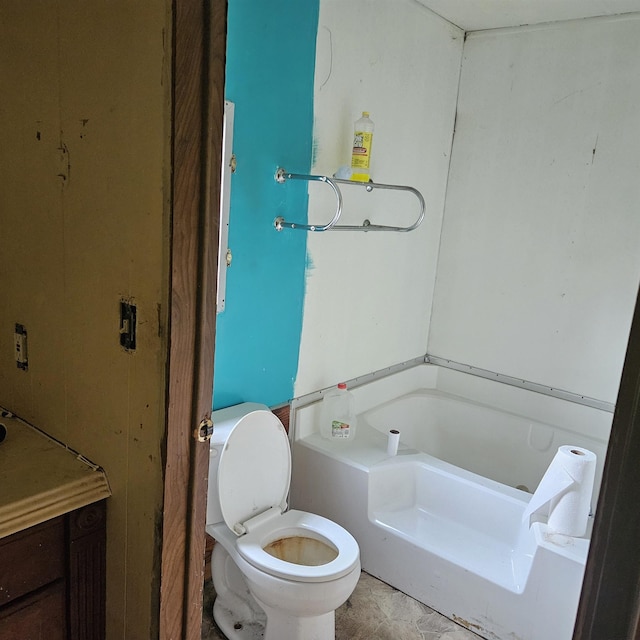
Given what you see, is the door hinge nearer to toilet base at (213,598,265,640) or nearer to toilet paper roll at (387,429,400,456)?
toilet base at (213,598,265,640)

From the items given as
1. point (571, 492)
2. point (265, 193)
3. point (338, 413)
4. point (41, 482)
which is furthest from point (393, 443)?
point (41, 482)

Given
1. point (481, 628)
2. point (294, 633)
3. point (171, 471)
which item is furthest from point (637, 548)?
point (481, 628)

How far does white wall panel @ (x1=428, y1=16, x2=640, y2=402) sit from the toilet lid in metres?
1.38

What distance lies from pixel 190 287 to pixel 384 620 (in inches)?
59.6

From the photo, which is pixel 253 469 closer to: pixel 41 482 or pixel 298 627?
pixel 298 627

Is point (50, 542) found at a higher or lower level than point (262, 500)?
higher

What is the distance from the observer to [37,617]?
1127 millimetres

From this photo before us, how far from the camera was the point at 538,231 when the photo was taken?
265 centimetres

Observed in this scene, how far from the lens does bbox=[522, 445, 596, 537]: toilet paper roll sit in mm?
1780

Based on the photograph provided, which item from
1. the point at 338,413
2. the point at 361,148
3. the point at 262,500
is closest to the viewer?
the point at 262,500

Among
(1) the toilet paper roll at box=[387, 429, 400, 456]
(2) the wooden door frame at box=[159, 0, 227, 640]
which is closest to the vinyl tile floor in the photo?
(1) the toilet paper roll at box=[387, 429, 400, 456]

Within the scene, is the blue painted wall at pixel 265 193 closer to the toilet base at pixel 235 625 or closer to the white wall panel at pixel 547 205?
the toilet base at pixel 235 625

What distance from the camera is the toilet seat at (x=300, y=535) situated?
1.60 meters

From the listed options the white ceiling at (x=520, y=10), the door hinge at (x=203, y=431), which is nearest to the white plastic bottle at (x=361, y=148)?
the white ceiling at (x=520, y=10)
